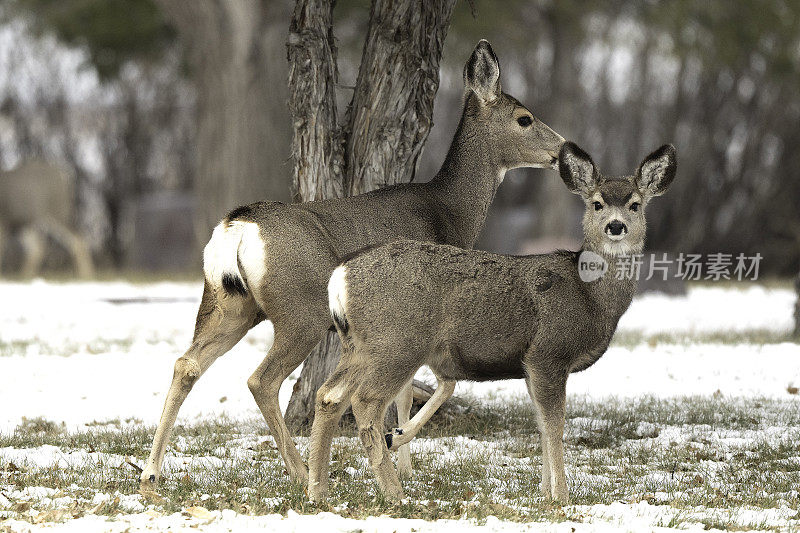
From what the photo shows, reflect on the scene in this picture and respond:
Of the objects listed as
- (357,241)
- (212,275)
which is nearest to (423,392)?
(357,241)

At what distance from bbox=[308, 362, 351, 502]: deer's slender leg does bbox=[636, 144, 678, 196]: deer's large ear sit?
179 centimetres

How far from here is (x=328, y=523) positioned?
4.57 metres

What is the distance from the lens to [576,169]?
5.71m

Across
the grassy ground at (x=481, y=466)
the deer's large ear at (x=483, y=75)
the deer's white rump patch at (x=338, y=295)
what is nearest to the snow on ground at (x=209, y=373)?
the grassy ground at (x=481, y=466)

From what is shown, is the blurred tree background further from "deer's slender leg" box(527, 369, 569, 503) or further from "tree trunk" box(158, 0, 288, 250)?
"deer's slender leg" box(527, 369, 569, 503)

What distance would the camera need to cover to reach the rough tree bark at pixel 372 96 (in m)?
7.06

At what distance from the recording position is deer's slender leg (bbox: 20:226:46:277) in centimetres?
1819

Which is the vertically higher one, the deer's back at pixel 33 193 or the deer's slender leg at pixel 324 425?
the deer's slender leg at pixel 324 425

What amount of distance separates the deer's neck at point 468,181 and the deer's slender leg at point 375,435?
5.11 ft

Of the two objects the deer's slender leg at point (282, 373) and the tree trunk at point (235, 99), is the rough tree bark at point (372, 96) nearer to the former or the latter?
the deer's slender leg at point (282, 373)

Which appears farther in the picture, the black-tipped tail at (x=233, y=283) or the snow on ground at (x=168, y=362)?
the snow on ground at (x=168, y=362)

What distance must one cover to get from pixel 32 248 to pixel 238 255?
14508 millimetres

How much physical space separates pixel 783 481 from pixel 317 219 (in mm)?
2788

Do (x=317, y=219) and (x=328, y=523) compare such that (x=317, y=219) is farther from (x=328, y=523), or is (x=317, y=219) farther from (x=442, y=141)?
(x=442, y=141)
